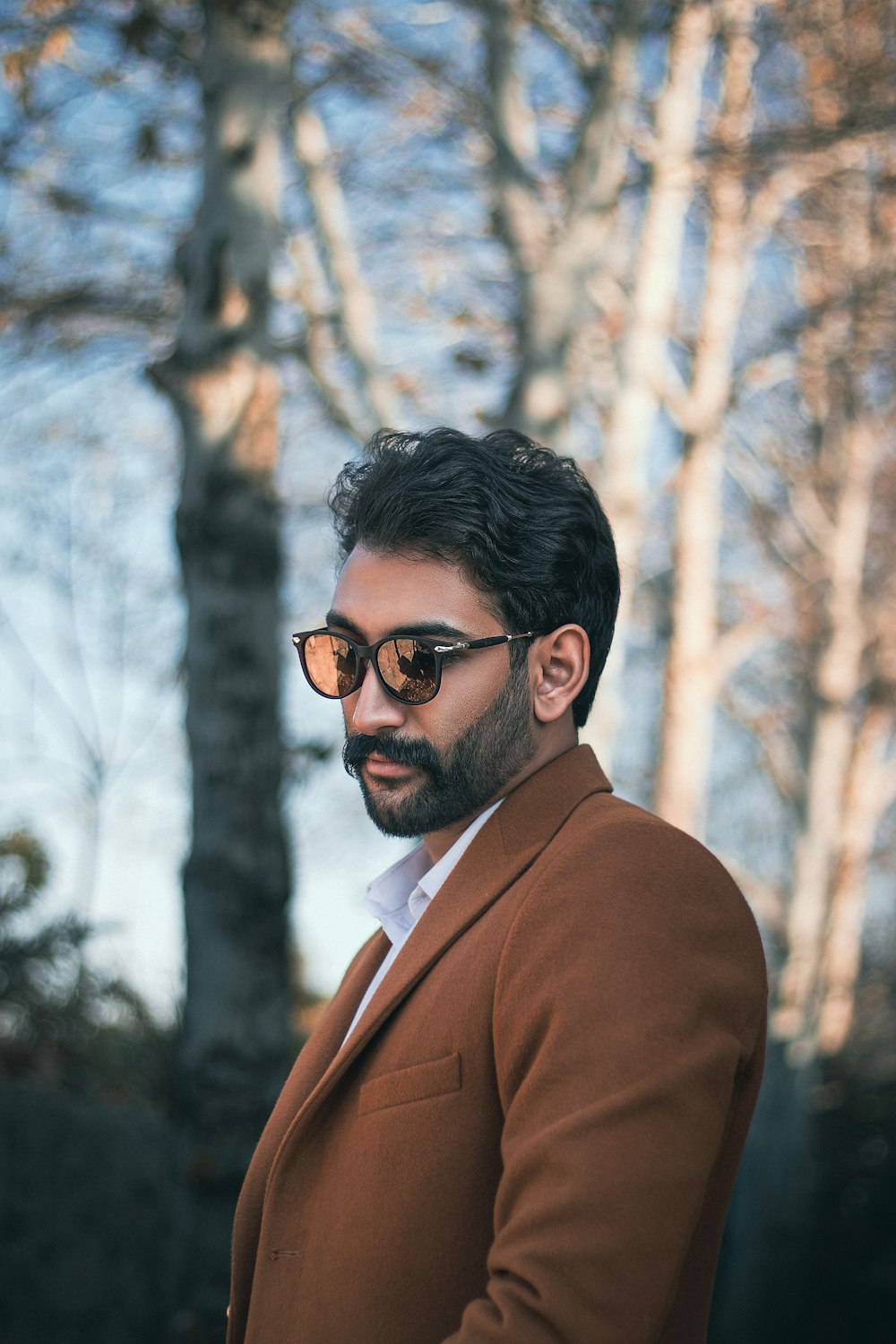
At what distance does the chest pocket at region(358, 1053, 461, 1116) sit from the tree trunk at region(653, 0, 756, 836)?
7.59m

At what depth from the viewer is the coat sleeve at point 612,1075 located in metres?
1.34

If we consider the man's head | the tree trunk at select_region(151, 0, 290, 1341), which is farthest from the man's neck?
the tree trunk at select_region(151, 0, 290, 1341)

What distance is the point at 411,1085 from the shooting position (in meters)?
1.66

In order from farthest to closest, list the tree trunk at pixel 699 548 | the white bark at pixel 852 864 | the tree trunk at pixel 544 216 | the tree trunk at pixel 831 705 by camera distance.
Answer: the white bark at pixel 852 864, the tree trunk at pixel 831 705, the tree trunk at pixel 699 548, the tree trunk at pixel 544 216

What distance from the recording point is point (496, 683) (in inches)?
75.6

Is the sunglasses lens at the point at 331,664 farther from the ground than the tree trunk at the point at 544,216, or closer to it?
closer to it

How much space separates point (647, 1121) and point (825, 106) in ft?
30.5

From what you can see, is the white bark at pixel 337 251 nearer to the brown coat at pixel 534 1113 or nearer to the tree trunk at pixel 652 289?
the tree trunk at pixel 652 289

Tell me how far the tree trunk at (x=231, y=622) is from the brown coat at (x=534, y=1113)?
80.3 inches

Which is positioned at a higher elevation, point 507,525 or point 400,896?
point 507,525

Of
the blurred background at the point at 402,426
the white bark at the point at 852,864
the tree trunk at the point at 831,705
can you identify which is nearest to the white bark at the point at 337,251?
the blurred background at the point at 402,426

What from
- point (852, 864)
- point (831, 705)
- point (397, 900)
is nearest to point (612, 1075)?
point (397, 900)

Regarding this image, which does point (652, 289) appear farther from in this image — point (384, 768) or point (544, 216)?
point (384, 768)

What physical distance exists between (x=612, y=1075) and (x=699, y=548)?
872 centimetres
